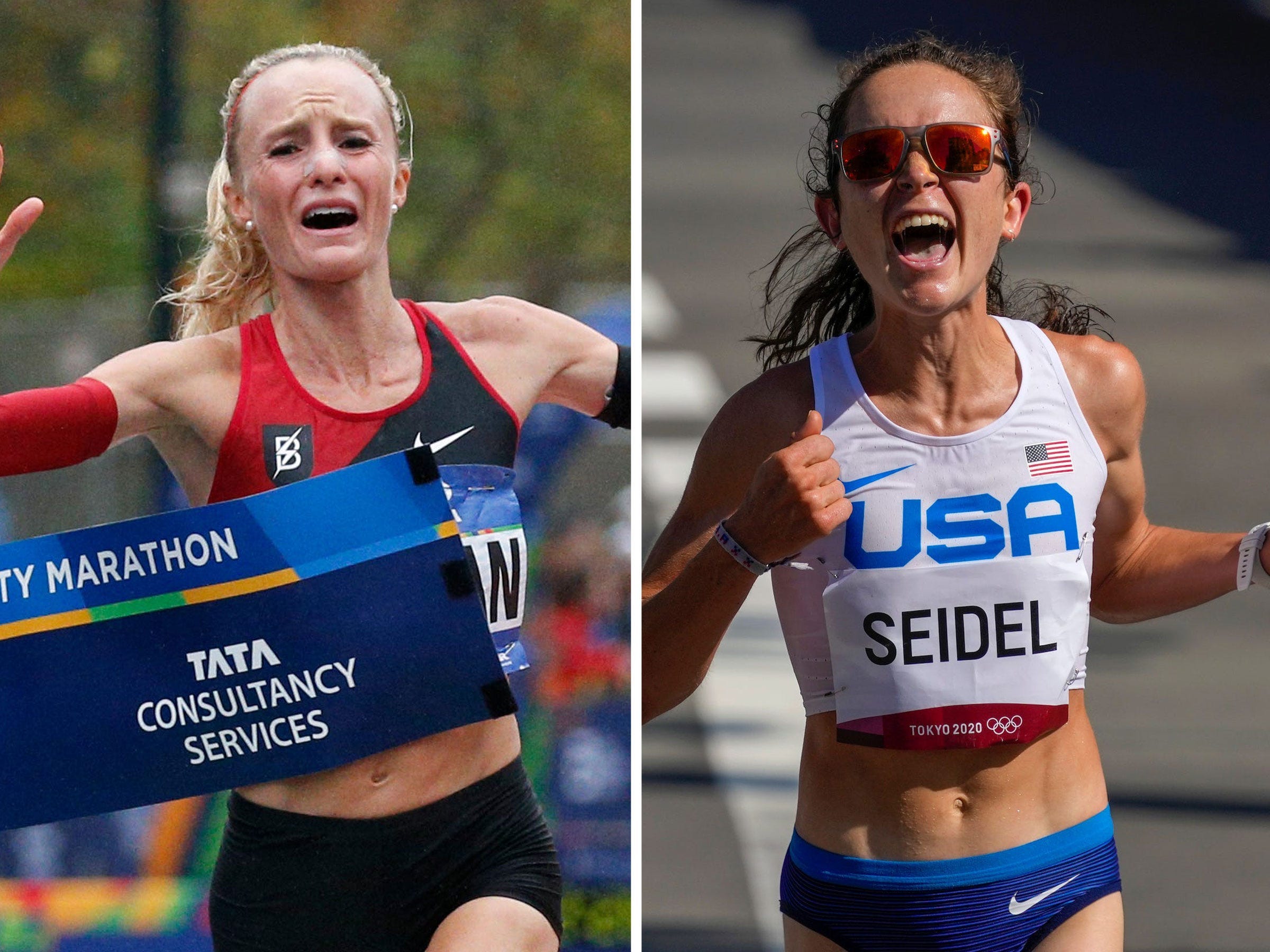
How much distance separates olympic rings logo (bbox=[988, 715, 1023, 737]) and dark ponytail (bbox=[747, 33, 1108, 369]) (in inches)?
25.6

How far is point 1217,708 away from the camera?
3.43m

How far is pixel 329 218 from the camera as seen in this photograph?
2148 millimetres

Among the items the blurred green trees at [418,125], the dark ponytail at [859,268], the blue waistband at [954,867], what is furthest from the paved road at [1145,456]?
the blue waistband at [954,867]

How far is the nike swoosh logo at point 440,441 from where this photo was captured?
7.08 ft

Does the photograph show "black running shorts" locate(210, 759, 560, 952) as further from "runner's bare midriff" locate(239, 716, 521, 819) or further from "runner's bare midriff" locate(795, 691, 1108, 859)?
"runner's bare midriff" locate(795, 691, 1108, 859)

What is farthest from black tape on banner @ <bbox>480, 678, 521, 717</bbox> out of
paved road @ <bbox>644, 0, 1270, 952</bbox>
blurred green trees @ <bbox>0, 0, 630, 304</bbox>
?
paved road @ <bbox>644, 0, 1270, 952</bbox>

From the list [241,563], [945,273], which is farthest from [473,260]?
[945,273]

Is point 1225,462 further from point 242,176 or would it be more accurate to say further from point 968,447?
point 242,176

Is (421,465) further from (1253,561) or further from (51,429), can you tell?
(1253,561)

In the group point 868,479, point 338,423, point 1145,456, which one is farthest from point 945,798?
point 1145,456

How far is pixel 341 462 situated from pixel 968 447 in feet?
2.90

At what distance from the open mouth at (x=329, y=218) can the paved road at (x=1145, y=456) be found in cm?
145

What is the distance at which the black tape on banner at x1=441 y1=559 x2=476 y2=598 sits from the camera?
216 cm

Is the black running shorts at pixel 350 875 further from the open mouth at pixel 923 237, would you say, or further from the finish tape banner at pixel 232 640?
the open mouth at pixel 923 237
